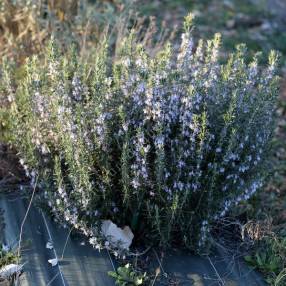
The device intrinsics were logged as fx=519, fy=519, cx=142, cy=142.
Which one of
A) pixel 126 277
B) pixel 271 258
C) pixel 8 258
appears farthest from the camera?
pixel 271 258

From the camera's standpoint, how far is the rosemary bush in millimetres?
2709

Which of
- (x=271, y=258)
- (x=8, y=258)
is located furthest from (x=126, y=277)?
(x=271, y=258)

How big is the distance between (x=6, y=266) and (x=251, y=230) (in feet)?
4.66

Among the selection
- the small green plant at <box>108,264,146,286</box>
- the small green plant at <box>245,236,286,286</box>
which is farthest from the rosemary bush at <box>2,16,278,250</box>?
the small green plant at <box>245,236,286,286</box>

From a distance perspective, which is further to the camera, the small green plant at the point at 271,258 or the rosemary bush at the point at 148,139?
the small green plant at the point at 271,258

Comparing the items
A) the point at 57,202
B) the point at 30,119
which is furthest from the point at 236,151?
the point at 30,119

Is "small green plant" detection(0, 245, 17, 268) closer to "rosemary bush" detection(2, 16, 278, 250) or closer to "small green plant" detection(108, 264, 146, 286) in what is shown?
"rosemary bush" detection(2, 16, 278, 250)

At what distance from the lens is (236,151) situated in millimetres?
2795

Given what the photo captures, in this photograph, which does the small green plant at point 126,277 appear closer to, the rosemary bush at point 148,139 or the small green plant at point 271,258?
the rosemary bush at point 148,139

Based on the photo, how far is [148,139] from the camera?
2.78 metres

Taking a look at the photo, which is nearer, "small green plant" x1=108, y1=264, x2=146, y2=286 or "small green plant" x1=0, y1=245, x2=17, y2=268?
"small green plant" x1=108, y1=264, x2=146, y2=286

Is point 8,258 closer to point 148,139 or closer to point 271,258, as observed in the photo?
point 148,139

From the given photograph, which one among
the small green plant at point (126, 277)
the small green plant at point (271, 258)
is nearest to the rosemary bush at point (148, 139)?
the small green plant at point (126, 277)

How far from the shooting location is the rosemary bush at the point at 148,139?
8.89 feet
